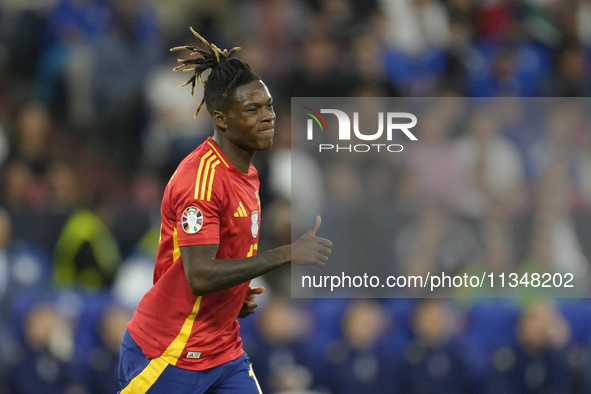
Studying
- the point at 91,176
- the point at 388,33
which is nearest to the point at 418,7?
the point at 388,33

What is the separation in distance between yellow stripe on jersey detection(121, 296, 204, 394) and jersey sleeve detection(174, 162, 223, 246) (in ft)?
1.22

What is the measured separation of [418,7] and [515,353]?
3921 mm

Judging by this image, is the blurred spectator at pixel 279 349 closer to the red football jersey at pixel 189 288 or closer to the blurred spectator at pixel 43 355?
the blurred spectator at pixel 43 355

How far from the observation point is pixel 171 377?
367 centimetres

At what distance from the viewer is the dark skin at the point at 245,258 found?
332 cm

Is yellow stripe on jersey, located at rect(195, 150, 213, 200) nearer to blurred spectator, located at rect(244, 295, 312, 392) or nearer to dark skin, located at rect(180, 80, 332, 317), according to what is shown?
dark skin, located at rect(180, 80, 332, 317)

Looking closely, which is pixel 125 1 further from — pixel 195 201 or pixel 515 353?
pixel 195 201

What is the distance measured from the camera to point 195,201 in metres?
3.40

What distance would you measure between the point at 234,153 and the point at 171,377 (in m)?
1.04

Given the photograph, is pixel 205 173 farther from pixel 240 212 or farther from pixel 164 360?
pixel 164 360

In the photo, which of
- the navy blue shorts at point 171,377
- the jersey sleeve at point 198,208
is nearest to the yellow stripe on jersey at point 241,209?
the jersey sleeve at point 198,208

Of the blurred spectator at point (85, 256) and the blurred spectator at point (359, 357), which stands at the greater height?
Result: the blurred spectator at point (85, 256)

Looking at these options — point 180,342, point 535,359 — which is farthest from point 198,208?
point 535,359

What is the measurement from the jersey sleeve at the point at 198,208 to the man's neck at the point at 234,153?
22 centimetres
